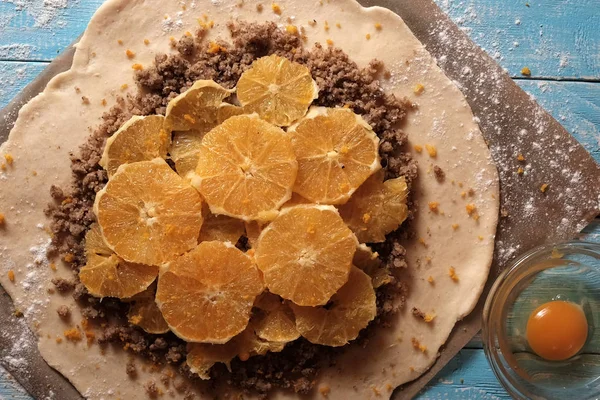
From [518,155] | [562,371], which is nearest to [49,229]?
[518,155]

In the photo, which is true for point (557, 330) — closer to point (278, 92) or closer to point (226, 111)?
point (278, 92)

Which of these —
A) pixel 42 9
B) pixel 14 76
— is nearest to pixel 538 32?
pixel 42 9

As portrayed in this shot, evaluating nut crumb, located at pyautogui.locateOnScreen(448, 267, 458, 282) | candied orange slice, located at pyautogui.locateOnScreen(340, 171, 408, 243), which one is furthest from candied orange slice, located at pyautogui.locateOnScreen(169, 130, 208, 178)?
nut crumb, located at pyautogui.locateOnScreen(448, 267, 458, 282)

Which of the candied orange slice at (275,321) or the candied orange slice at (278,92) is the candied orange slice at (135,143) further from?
the candied orange slice at (275,321)

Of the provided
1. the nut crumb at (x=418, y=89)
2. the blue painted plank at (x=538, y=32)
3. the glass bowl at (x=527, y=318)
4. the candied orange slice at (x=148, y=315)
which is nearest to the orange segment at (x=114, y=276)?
the candied orange slice at (x=148, y=315)

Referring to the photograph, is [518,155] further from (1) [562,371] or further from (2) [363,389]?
(2) [363,389]

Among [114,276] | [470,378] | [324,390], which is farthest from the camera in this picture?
[470,378]
